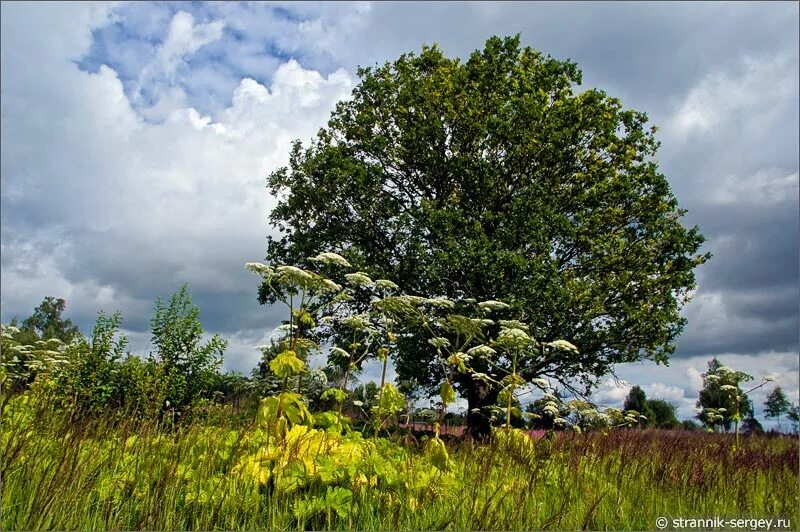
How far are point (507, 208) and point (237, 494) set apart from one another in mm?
12548

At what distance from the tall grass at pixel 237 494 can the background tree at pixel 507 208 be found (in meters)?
8.61

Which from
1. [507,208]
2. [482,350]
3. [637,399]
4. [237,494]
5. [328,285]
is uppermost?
[507,208]

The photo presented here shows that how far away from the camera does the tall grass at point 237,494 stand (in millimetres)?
3879

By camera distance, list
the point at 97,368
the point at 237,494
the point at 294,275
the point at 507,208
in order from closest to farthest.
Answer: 1. the point at 237,494
2. the point at 294,275
3. the point at 97,368
4. the point at 507,208

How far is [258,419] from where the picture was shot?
4738 mm

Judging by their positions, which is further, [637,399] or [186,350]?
[637,399]

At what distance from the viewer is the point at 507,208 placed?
1558 centimetres

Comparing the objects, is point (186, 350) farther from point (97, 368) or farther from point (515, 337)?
point (515, 337)

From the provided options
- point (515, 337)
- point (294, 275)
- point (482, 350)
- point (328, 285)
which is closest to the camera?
point (294, 275)

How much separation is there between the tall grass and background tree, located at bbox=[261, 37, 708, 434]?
8612 millimetres

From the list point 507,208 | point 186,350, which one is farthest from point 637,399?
point 186,350

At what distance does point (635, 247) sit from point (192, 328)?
Answer: 40.0 ft

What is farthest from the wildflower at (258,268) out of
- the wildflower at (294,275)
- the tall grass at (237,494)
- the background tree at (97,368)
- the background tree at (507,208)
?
the background tree at (507,208)

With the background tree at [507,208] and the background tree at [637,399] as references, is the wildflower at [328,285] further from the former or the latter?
the background tree at [637,399]
